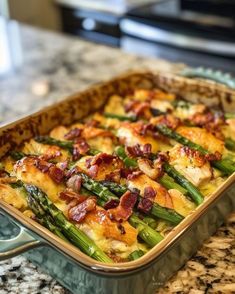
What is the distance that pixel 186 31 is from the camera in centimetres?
261

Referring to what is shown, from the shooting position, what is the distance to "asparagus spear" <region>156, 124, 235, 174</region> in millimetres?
1108

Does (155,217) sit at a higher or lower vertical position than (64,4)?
higher

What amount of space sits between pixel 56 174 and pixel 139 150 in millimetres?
232

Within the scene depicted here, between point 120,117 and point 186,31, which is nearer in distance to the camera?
point 120,117

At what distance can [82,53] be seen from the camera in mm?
2090

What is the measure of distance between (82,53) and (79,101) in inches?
29.6

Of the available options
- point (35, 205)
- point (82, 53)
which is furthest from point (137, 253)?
point (82, 53)

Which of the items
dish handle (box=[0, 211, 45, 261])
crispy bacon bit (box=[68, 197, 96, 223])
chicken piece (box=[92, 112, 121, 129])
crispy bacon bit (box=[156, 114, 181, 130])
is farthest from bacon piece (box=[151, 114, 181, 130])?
dish handle (box=[0, 211, 45, 261])

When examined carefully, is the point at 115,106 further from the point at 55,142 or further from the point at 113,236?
the point at 113,236

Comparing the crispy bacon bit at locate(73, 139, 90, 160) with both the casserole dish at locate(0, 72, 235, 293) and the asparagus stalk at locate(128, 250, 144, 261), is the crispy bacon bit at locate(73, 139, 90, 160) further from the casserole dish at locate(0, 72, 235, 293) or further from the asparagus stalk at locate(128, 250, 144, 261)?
the asparagus stalk at locate(128, 250, 144, 261)

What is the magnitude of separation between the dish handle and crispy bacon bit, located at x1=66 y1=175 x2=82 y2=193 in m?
0.22

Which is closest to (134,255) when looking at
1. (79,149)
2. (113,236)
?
(113,236)

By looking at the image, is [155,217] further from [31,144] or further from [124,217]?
[31,144]

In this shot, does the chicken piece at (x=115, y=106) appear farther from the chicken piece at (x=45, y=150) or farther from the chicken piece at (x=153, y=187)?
the chicken piece at (x=153, y=187)
